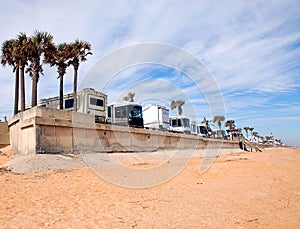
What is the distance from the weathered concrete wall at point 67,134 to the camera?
12742 millimetres

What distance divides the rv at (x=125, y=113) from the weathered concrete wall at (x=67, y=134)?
156cm

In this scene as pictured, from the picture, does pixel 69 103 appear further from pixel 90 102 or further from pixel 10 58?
pixel 10 58

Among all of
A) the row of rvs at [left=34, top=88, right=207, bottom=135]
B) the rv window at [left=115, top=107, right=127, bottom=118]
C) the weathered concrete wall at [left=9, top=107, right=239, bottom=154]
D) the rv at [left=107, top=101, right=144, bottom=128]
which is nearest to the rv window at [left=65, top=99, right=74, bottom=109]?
the row of rvs at [left=34, top=88, right=207, bottom=135]

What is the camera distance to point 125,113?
840 inches

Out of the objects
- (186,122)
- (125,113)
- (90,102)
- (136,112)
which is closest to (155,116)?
(136,112)

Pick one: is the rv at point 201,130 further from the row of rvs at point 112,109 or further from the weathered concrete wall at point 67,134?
the weathered concrete wall at point 67,134

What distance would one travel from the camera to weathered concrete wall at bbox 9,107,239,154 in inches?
502

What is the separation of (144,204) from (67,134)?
907 centimetres

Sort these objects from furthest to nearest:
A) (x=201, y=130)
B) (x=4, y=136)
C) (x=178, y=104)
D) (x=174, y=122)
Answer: (x=178, y=104) < (x=201, y=130) < (x=174, y=122) < (x=4, y=136)

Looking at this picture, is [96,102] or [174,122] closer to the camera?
[96,102]

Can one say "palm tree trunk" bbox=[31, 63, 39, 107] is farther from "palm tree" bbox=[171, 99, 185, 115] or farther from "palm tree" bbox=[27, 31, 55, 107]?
"palm tree" bbox=[171, 99, 185, 115]

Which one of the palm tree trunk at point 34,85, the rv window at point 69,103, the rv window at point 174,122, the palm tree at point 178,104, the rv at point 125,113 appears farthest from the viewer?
the palm tree at point 178,104

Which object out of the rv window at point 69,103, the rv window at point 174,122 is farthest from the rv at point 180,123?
the rv window at point 69,103

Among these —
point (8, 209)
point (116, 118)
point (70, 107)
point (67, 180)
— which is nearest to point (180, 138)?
point (116, 118)
